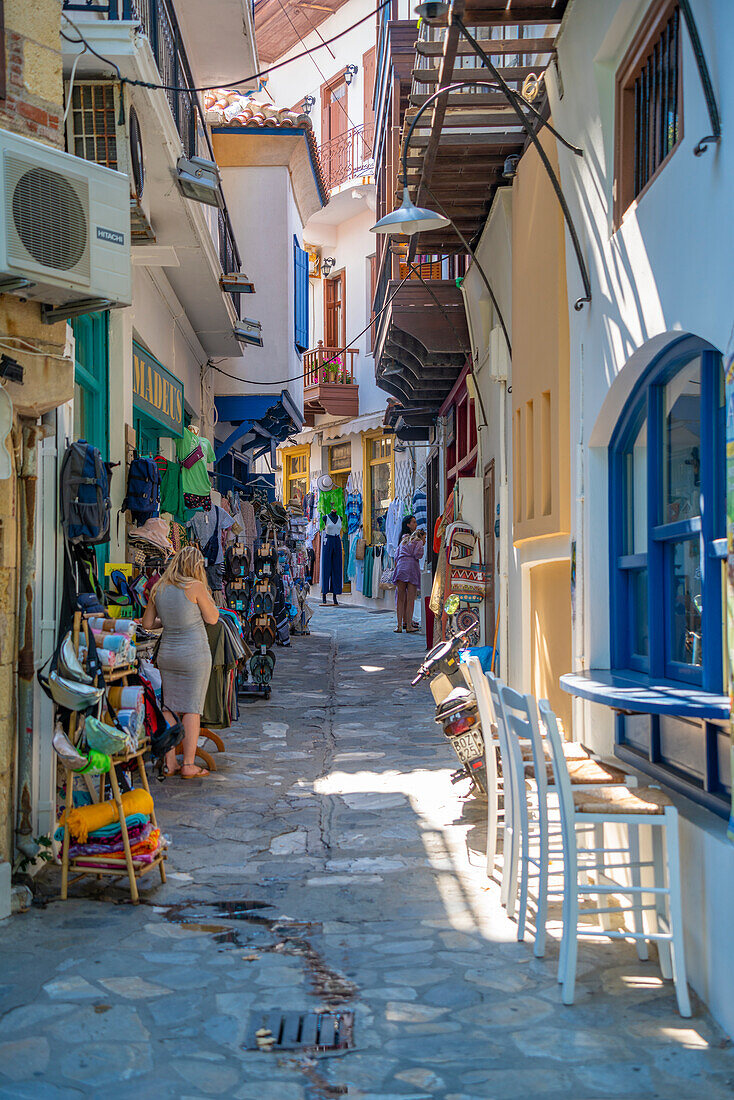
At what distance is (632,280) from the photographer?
4.73 meters

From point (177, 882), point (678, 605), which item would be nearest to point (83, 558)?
point (177, 882)

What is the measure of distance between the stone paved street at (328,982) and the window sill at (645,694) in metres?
1.09

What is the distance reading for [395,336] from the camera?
12625 millimetres

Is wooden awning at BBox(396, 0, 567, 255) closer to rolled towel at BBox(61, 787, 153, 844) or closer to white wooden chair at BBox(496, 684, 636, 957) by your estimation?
white wooden chair at BBox(496, 684, 636, 957)

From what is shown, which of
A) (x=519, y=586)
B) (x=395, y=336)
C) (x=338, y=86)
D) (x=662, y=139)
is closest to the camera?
(x=662, y=139)

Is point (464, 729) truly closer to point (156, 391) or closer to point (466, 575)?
point (466, 575)

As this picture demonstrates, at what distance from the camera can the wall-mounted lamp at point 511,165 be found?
7984mm

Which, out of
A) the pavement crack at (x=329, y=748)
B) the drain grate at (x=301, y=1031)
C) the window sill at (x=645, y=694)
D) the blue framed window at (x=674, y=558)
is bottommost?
the drain grate at (x=301, y=1031)

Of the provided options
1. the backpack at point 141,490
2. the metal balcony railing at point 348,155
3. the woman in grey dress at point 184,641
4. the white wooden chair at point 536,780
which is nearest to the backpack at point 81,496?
the woman in grey dress at point 184,641

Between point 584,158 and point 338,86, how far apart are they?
22354mm

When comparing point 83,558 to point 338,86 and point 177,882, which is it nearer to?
point 177,882

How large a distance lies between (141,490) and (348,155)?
1958cm

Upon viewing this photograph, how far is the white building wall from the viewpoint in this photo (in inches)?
142

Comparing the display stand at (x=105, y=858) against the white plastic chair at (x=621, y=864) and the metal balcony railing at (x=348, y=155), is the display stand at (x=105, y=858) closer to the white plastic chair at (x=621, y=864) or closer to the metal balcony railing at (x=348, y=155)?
the white plastic chair at (x=621, y=864)
